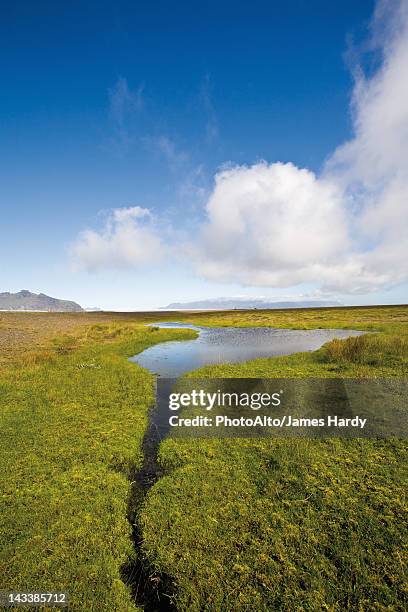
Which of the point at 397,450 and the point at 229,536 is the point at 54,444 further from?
the point at 397,450

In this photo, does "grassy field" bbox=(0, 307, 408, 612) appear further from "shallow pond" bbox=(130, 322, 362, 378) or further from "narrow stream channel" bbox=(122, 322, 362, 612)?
"shallow pond" bbox=(130, 322, 362, 378)

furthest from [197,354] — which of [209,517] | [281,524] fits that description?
[281,524]

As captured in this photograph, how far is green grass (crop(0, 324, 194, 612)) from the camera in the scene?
6.89 m

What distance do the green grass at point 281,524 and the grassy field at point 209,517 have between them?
30 millimetres

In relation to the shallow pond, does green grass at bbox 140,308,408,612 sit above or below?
below

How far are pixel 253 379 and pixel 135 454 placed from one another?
37.5 ft

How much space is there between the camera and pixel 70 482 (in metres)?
10.1

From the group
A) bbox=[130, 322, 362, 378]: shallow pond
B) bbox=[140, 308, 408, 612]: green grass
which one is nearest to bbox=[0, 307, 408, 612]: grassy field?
bbox=[140, 308, 408, 612]: green grass

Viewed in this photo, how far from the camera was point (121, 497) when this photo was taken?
31.9 feet

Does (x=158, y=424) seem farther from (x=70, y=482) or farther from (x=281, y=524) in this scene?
(x=281, y=524)

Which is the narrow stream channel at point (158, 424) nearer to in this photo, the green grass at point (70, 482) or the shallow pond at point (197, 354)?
the shallow pond at point (197, 354)

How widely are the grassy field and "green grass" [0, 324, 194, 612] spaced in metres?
0.04

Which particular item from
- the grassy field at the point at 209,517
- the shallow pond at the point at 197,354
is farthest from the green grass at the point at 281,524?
the shallow pond at the point at 197,354

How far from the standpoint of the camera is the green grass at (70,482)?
22.6ft
